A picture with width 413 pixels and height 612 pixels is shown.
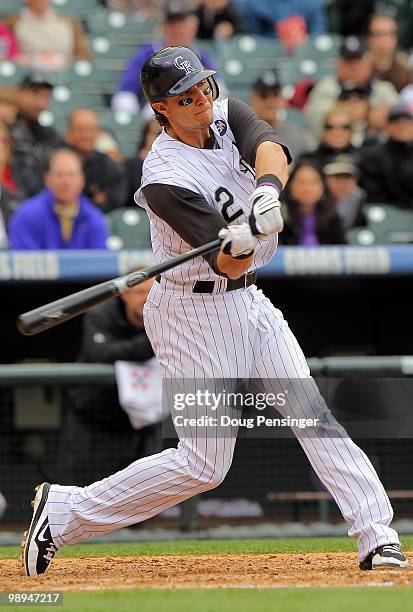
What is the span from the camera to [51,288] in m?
7.02

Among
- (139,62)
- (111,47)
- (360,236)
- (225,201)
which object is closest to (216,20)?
(111,47)

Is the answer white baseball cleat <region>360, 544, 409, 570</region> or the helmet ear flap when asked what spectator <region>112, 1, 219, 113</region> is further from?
white baseball cleat <region>360, 544, 409, 570</region>

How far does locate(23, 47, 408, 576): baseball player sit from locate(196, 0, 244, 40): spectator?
6.63 m

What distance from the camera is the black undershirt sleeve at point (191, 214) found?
4.09m

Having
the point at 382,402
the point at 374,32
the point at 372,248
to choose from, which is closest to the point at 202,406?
the point at 382,402

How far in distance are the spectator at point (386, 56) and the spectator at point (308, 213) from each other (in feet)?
10.4

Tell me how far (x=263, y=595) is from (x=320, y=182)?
4.34 meters

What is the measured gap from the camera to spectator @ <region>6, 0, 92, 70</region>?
1028 cm

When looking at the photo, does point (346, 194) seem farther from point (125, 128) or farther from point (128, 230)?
point (125, 128)

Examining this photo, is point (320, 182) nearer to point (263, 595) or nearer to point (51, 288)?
point (51, 288)

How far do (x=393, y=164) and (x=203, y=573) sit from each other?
474 centimetres

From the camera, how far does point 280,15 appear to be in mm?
11141

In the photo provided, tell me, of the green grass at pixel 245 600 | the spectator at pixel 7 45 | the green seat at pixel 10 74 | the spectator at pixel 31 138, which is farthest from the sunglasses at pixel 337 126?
the green grass at pixel 245 600

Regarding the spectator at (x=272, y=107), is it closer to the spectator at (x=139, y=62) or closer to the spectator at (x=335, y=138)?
the spectator at (x=335, y=138)
